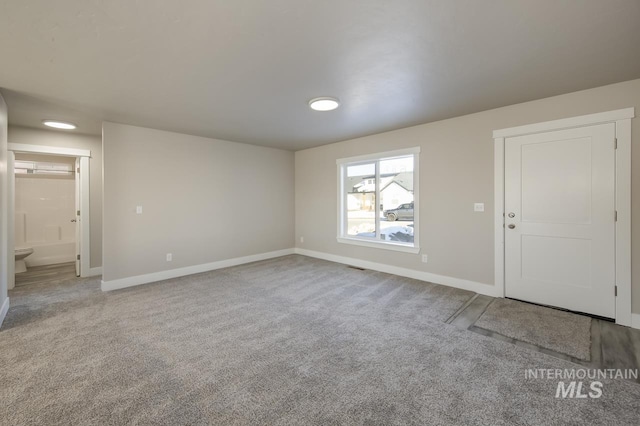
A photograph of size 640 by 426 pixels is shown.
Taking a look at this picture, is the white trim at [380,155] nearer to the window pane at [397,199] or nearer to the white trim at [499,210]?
the window pane at [397,199]

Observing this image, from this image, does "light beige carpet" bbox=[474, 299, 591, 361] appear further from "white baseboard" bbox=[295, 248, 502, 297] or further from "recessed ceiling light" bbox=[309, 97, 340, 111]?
"recessed ceiling light" bbox=[309, 97, 340, 111]

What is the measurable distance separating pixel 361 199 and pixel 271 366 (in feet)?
12.6

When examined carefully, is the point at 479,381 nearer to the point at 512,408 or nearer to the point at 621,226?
the point at 512,408

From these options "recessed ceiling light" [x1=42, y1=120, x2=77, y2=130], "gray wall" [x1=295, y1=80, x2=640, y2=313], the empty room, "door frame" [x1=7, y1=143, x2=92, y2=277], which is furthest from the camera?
"door frame" [x1=7, y1=143, x2=92, y2=277]

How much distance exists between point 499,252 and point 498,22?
2.78 meters

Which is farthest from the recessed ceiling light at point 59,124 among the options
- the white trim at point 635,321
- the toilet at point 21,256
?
the white trim at point 635,321

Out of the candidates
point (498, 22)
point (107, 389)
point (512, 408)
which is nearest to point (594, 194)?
point (498, 22)

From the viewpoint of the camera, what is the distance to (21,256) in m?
4.80

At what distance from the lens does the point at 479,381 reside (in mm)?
1922

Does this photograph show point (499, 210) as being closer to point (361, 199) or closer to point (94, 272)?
point (361, 199)

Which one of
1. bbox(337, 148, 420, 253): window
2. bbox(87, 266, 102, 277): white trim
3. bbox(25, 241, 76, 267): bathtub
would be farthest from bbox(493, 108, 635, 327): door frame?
bbox(25, 241, 76, 267): bathtub

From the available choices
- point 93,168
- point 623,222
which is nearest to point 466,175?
point 623,222

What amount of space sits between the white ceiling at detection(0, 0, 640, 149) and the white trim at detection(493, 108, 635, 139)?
33 centimetres

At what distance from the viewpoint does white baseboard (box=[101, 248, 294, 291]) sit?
159 inches
